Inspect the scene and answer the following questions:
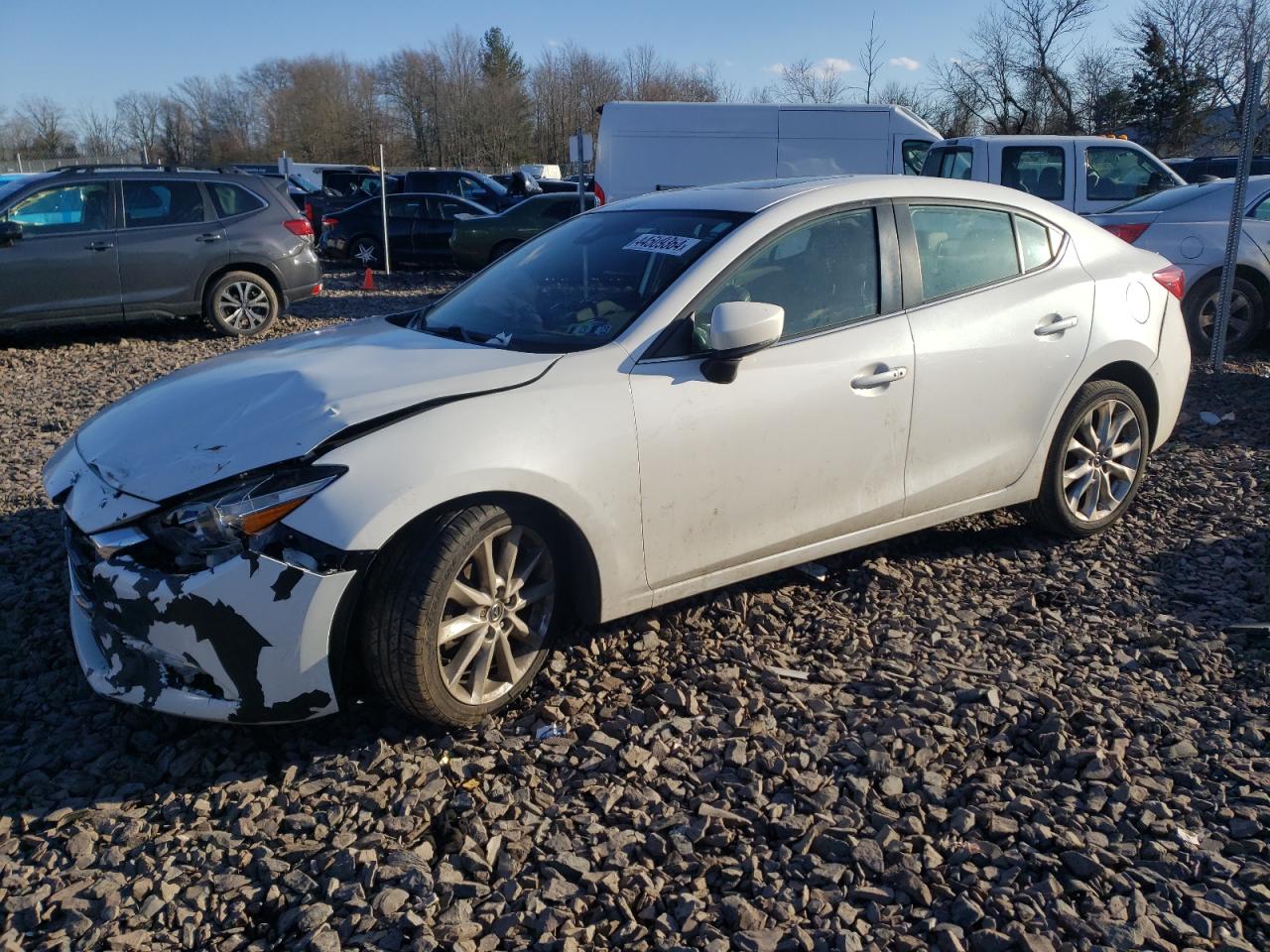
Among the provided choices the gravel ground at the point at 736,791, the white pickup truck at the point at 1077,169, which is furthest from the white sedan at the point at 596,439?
the white pickup truck at the point at 1077,169

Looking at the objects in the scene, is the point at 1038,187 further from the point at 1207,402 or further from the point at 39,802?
the point at 39,802

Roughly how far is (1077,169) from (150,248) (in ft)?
33.6

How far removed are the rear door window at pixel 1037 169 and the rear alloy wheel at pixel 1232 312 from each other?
376 cm

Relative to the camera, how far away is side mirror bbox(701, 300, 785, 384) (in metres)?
3.40

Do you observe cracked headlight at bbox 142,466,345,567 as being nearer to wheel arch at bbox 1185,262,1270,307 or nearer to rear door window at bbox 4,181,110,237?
wheel arch at bbox 1185,262,1270,307

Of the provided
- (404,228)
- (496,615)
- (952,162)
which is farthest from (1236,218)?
(404,228)

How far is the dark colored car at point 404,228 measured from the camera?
60.6ft

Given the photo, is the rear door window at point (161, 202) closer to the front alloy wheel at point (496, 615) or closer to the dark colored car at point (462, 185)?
the front alloy wheel at point (496, 615)

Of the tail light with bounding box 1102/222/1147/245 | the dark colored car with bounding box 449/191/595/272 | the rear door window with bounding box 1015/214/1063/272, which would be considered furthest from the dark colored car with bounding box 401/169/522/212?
the rear door window with bounding box 1015/214/1063/272

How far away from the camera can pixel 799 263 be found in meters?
3.90

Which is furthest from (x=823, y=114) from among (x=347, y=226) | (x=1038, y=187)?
(x=347, y=226)

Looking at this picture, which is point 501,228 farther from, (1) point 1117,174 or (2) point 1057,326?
(2) point 1057,326

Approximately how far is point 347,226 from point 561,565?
54.2ft

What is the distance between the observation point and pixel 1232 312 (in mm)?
8867
